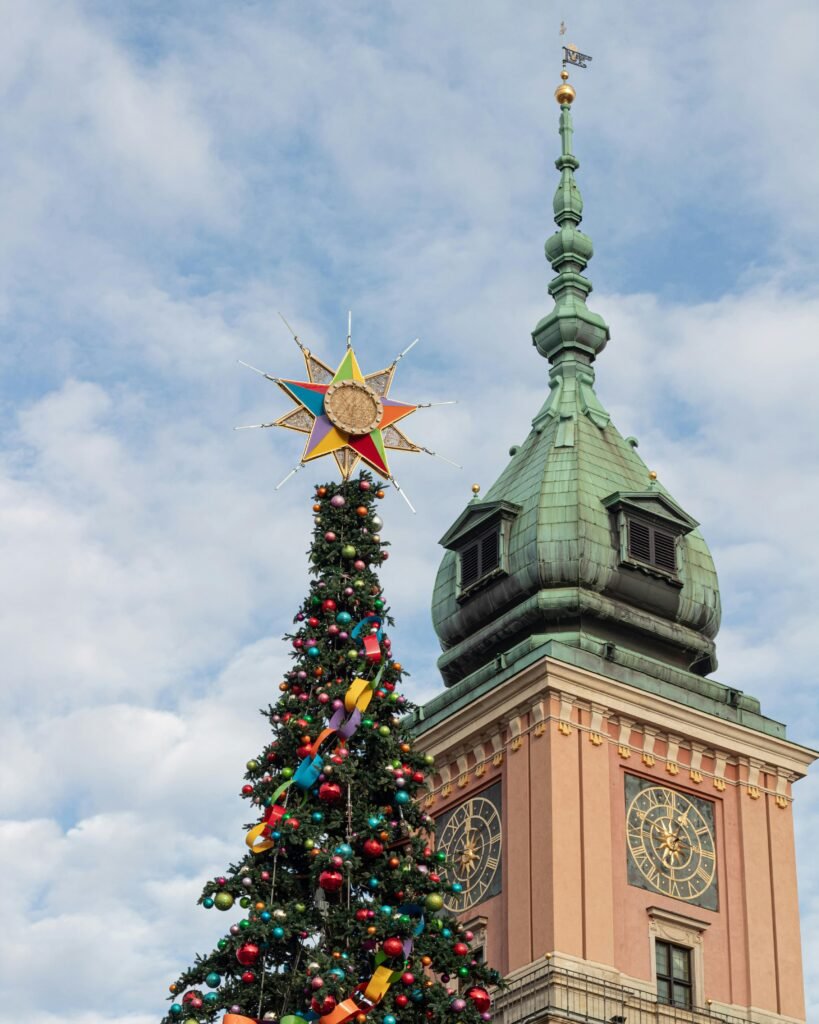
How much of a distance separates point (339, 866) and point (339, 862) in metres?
0.05

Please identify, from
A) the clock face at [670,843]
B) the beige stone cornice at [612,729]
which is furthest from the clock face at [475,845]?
the clock face at [670,843]

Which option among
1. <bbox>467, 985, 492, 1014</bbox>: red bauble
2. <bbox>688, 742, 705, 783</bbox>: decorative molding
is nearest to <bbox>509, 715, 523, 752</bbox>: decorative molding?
<bbox>688, 742, 705, 783</bbox>: decorative molding

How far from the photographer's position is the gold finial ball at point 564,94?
4300 centimetres

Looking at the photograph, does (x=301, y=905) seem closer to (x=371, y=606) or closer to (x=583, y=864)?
(x=371, y=606)

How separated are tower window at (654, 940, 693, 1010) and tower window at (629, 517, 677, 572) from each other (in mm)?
6647

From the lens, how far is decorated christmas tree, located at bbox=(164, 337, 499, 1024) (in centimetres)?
2125

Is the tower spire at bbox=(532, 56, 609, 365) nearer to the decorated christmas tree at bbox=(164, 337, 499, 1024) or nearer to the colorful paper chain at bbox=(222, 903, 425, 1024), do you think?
the decorated christmas tree at bbox=(164, 337, 499, 1024)

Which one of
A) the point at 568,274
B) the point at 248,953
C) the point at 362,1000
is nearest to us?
the point at 362,1000

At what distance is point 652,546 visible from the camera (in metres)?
35.6

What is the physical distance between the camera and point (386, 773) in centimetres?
2245

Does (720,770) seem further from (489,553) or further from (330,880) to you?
(330,880)

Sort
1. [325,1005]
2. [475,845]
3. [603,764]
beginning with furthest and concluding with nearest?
[475,845] < [603,764] < [325,1005]

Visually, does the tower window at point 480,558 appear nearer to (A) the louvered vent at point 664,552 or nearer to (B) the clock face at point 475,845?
(A) the louvered vent at point 664,552

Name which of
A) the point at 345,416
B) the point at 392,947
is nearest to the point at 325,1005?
the point at 392,947
